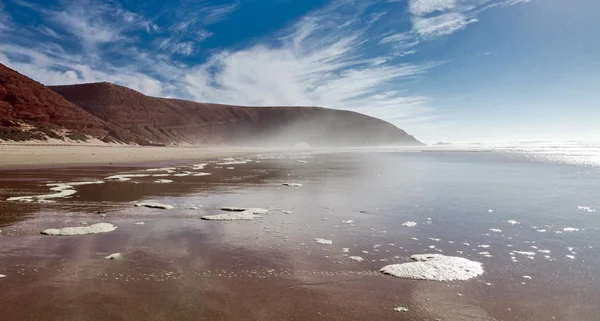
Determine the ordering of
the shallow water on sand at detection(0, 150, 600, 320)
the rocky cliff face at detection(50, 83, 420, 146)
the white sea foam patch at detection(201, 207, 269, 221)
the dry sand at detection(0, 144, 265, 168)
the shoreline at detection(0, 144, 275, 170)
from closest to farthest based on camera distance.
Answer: the shallow water on sand at detection(0, 150, 600, 320) < the white sea foam patch at detection(201, 207, 269, 221) < the shoreline at detection(0, 144, 275, 170) < the dry sand at detection(0, 144, 265, 168) < the rocky cliff face at detection(50, 83, 420, 146)

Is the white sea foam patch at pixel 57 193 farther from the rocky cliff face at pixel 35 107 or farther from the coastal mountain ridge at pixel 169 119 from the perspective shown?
the rocky cliff face at pixel 35 107

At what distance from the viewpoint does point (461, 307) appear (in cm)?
375

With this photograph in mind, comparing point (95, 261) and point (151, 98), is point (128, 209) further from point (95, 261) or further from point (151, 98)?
point (151, 98)

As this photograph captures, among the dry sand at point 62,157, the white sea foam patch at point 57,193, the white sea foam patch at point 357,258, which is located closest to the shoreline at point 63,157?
the dry sand at point 62,157

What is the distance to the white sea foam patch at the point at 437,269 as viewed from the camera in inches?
185

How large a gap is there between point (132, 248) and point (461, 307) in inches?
202

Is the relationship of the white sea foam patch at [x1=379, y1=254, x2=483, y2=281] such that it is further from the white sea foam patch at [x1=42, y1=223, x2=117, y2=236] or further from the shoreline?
the shoreline

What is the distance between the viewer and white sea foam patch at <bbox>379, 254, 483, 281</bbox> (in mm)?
4695

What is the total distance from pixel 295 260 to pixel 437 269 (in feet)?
6.98

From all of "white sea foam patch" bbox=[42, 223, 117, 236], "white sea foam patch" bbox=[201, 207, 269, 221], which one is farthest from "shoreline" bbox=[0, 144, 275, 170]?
"white sea foam patch" bbox=[201, 207, 269, 221]

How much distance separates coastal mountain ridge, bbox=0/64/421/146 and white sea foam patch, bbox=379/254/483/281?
58.4 m

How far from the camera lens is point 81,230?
22.6 ft

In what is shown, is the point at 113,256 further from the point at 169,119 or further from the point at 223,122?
the point at 223,122

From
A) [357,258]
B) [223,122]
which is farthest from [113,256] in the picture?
[223,122]
